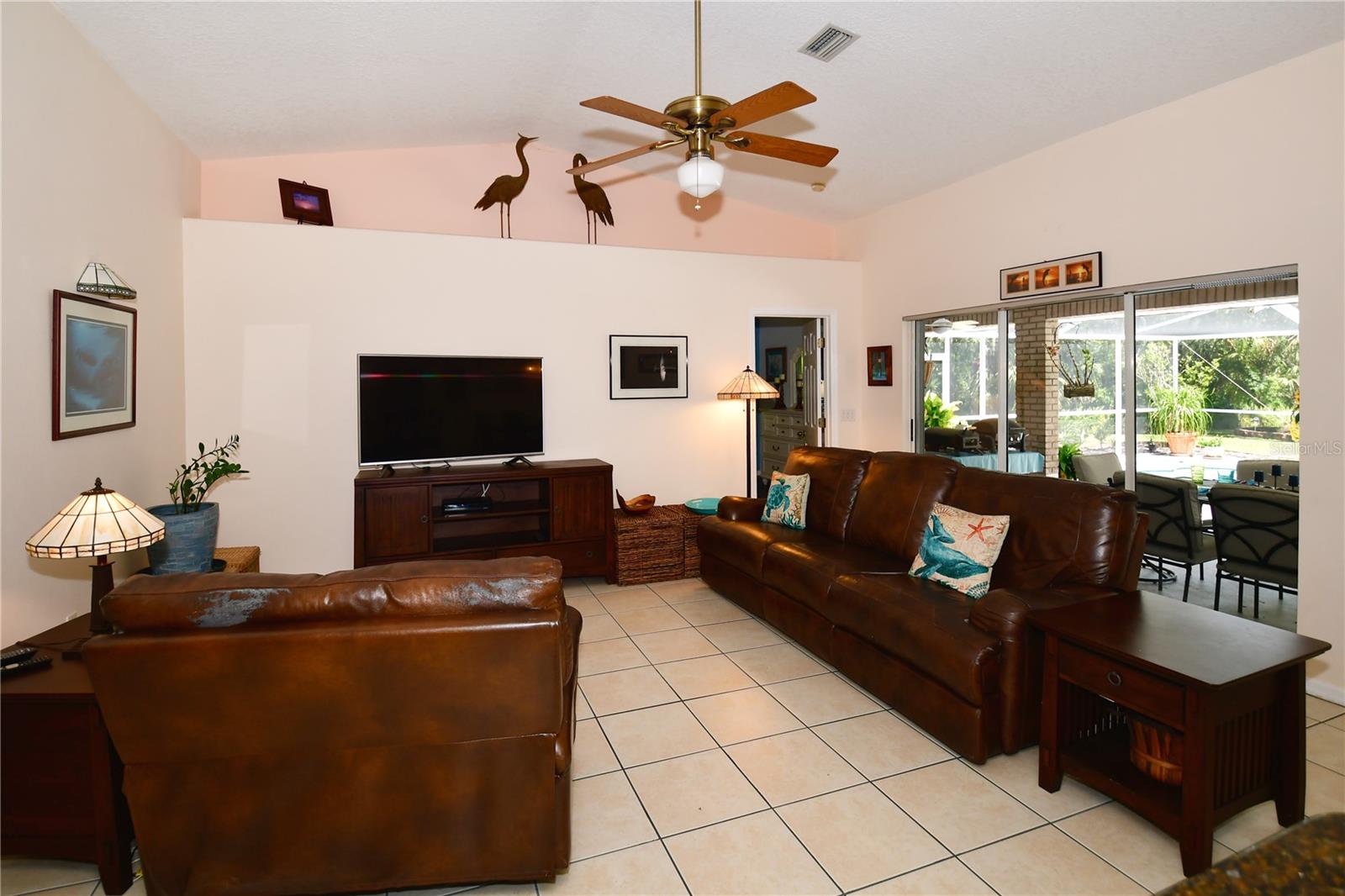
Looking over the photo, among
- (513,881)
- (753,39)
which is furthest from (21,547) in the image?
(753,39)

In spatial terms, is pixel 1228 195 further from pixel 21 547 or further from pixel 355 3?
pixel 21 547

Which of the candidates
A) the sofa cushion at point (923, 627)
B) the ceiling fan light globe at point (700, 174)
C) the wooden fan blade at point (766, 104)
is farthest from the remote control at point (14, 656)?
the sofa cushion at point (923, 627)

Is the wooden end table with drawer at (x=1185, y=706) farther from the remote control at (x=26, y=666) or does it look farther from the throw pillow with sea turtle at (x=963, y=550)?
the remote control at (x=26, y=666)

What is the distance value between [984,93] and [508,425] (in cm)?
376

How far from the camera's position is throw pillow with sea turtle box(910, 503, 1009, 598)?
10.0 feet

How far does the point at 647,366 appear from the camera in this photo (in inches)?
223

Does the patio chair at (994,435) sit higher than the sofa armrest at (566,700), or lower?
higher

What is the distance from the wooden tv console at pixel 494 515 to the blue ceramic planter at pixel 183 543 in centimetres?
90

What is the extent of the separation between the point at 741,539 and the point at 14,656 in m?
3.31

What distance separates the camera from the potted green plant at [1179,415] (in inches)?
155

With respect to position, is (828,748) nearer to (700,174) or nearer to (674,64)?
(700,174)

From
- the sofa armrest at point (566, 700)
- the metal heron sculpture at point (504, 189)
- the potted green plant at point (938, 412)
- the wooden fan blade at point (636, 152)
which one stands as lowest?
the sofa armrest at point (566, 700)

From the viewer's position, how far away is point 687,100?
8.23ft

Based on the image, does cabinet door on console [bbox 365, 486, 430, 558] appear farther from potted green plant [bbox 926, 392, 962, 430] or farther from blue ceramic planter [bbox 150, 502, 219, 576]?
potted green plant [bbox 926, 392, 962, 430]
